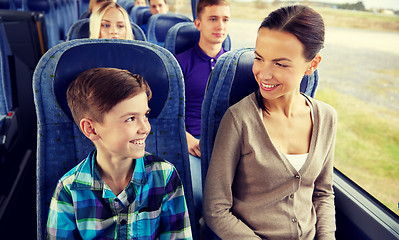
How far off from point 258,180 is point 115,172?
1.72ft

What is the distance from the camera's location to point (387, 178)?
1.53 m

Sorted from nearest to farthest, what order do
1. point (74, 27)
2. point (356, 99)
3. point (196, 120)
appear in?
point (356, 99)
point (196, 120)
point (74, 27)

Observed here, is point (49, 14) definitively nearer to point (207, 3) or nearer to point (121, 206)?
point (207, 3)

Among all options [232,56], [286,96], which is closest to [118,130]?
[232,56]

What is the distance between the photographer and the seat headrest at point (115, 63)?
1.10 meters

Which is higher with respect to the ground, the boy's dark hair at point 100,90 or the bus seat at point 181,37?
the bus seat at point 181,37

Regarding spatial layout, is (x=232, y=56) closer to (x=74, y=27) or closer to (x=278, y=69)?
(x=278, y=69)

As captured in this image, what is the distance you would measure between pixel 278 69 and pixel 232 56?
0.21 meters

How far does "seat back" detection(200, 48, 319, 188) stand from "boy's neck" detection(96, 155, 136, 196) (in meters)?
0.35

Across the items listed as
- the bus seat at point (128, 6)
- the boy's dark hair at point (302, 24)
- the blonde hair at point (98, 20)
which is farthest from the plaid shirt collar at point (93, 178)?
the bus seat at point (128, 6)

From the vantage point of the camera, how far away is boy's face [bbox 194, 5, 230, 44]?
Answer: 2.33 m

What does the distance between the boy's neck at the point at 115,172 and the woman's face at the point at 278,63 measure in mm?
550

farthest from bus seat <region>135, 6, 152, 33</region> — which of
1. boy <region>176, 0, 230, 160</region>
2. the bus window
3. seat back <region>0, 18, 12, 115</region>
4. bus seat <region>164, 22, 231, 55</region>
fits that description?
the bus window

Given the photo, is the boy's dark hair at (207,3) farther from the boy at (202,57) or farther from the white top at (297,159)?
the white top at (297,159)
